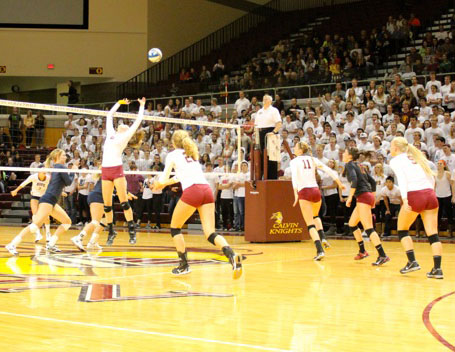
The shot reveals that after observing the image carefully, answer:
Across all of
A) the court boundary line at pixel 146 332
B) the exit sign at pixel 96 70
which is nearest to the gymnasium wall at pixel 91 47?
the exit sign at pixel 96 70

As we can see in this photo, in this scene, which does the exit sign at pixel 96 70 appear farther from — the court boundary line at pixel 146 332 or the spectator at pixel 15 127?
the court boundary line at pixel 146 332

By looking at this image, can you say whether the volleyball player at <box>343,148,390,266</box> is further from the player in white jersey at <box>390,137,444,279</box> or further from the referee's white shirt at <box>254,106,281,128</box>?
the referee's white shirt at <box>254,106,281,128</box>

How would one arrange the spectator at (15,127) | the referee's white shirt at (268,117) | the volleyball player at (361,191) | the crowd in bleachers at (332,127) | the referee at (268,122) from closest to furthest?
the volleyball player at (361,191) → the referee at (268,122) → the referee's white shirt at (268,117) → the crowd in bleachers at (332,127) → the spectator at (15,127)

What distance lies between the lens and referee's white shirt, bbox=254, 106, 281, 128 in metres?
15.3

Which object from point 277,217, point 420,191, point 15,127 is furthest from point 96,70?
point 420,191

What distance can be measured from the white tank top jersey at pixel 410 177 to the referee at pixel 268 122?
19.5 feet

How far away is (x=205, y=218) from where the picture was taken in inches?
343

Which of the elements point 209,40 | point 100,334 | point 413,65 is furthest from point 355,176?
point 209,40

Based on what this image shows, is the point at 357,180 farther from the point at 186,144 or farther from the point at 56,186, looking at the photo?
the point at 56,186

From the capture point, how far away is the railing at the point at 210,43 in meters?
30.9

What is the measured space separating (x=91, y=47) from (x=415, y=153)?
25.2 meters

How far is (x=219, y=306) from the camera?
22.1 feet

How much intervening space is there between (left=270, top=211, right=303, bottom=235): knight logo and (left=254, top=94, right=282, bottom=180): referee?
3.14 feet

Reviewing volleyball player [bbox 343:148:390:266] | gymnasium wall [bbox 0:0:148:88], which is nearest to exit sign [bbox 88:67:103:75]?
gymnasium wall [bbox 0:0:148:88]
